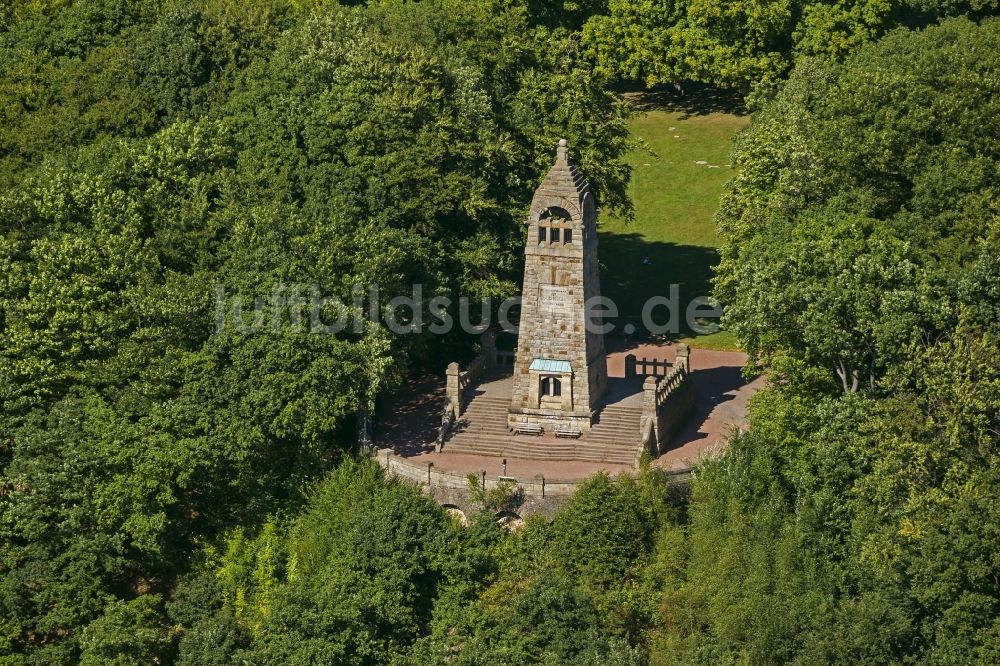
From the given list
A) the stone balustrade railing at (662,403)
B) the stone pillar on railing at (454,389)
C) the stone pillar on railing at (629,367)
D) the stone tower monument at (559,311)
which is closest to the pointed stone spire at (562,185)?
the stone tower monument at (559,311)

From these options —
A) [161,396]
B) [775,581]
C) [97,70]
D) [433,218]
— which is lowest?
[775,581]

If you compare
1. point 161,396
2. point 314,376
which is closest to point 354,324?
point 314,376

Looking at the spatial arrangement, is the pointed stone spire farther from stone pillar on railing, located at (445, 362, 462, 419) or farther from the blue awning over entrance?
stone pillar on railing, located at (445, 362, 462, 419)

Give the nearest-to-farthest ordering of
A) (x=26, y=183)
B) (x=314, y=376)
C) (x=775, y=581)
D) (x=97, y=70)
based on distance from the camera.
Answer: (x=775, y=581), (x=314, y=376), (x=26, y=183), (x=97, y=70)

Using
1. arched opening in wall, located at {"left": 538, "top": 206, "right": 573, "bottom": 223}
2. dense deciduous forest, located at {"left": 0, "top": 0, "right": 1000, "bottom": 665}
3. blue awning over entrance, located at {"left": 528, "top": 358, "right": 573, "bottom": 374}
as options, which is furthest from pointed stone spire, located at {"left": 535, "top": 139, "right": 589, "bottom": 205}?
dense deciduous forest, located at {"left": 0, "top": 0, "right": 1000, "bottom": 665}

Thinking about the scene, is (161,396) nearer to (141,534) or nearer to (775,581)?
(141,534)

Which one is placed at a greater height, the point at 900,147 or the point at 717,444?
the point at 900,147

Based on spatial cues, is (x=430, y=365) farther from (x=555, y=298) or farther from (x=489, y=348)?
(x=555, y=298)
